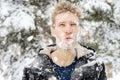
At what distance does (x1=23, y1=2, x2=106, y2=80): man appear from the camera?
3.08 meters

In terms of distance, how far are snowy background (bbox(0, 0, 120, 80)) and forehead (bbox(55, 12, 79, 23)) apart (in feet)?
8.34

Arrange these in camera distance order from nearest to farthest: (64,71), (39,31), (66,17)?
(64,71) → (66,17) → (39,31)

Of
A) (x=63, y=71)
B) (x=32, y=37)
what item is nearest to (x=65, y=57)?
(x=63, y=71)

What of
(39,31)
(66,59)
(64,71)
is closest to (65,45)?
(66,59)

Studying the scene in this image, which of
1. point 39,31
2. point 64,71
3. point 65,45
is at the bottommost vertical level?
point 39,31

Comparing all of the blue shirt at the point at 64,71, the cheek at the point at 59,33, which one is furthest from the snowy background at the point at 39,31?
the blue shirt at the point at 64,71

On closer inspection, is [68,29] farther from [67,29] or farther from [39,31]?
[39,31]

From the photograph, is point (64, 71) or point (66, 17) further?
point (66, 17)

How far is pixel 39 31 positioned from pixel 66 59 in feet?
8.92

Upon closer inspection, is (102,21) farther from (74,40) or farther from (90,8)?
(74,40)

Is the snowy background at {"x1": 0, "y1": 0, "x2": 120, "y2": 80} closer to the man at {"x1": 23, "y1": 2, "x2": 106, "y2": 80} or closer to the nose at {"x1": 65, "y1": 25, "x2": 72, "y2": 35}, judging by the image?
the man at {"x1": 23, "y1": 2, "x2": 106, "y2": 80}

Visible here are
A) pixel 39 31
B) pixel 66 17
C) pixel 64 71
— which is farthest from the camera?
pixel 39 31

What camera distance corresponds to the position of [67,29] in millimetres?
3098

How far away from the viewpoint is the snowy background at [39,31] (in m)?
5.74
